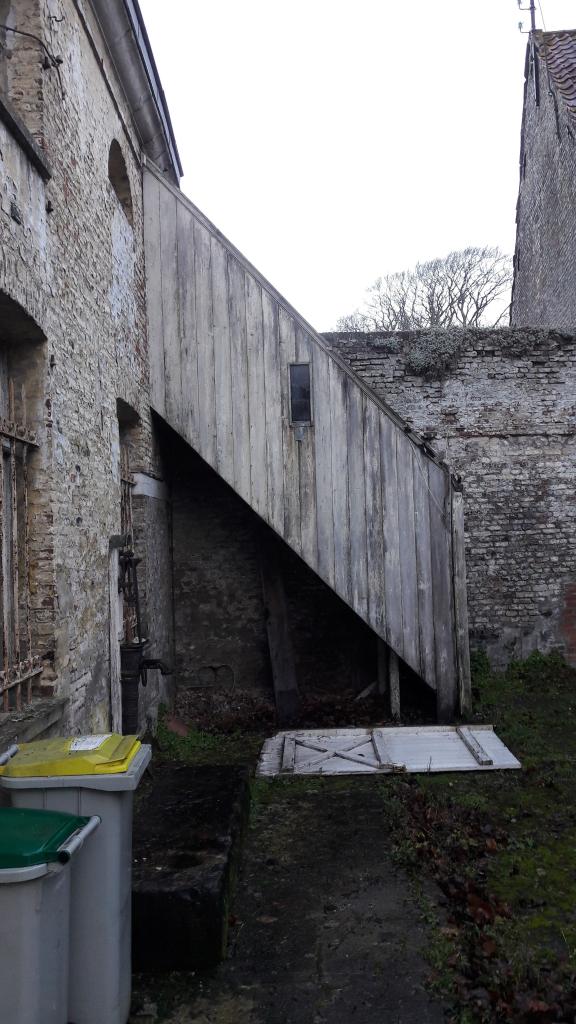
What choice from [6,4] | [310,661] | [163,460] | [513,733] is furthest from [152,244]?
[513,733]

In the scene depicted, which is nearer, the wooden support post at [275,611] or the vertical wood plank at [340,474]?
the vertical wood plank at [340,474]

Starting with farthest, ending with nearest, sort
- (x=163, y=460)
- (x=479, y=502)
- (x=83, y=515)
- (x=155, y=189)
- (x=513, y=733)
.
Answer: (x=479, y=502) < (x=163, y=460) < (x=155, y=189) < (x=513, y=733) < (x=83, y=515)

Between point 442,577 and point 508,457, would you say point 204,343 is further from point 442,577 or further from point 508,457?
point 508,457

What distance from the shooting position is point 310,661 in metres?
8.59

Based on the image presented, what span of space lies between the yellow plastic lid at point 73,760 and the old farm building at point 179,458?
29.5 inches

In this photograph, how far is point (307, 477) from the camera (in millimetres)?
7246

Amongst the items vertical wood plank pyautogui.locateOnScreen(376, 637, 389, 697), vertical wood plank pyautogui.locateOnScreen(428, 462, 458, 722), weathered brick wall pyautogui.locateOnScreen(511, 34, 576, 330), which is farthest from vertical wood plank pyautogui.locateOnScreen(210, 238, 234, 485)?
weathered brick wall pyautogui.locateOnScreen(511, 34, 576, 330)

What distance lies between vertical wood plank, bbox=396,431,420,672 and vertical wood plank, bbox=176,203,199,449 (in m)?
2.13

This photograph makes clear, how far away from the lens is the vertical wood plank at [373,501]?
284 inches

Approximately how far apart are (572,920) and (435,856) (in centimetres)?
87

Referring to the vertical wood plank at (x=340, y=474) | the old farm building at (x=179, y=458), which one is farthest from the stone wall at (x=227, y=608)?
the vertical wood plank at (x=340, y=474)

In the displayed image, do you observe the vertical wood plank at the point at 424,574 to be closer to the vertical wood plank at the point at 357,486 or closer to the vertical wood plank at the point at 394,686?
the vertical wood plank at the point at 394,686

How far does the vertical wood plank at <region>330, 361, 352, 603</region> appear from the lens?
7.21 m

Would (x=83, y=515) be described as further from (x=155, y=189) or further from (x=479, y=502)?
(x=479, y=502)
